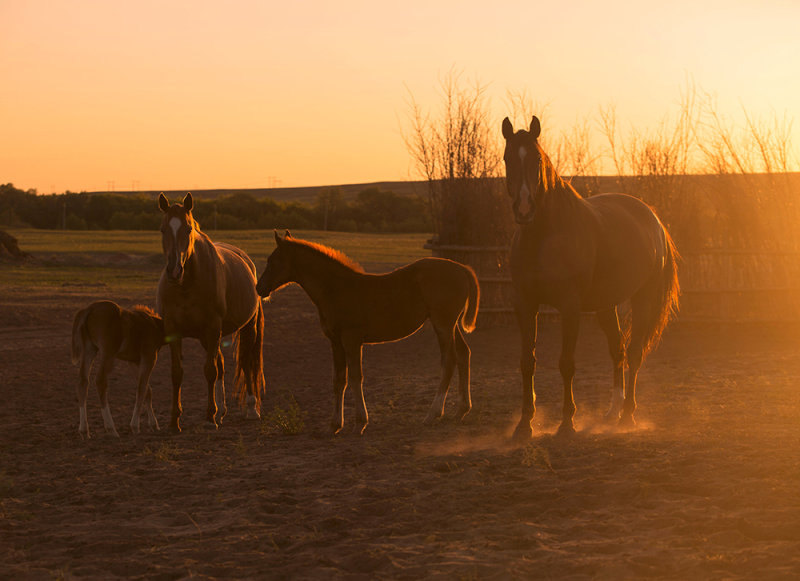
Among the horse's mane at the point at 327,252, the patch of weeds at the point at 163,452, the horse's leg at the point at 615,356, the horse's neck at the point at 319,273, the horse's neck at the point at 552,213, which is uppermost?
the horse's neck at the point at 552,213

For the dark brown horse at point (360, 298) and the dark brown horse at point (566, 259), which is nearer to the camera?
the dark brown horse at point (566, 259)

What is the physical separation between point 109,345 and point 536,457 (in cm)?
432

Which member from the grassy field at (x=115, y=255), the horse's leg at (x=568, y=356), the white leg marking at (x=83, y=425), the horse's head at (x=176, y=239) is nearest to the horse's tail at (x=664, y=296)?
the horse's leg at (x=568, y=356)

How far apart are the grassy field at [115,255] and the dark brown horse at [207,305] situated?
14.4 metres

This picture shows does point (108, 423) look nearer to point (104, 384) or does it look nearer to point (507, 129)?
point (104, 384)

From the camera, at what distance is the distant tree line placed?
6725 cm

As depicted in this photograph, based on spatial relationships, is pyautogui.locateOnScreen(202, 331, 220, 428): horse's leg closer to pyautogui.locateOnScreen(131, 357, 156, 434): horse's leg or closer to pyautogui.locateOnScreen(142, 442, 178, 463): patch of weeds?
pyautogui.locateOnScreen(131, 357, 156, 434): horse's leg

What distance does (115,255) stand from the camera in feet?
114

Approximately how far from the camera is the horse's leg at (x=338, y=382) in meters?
7.68

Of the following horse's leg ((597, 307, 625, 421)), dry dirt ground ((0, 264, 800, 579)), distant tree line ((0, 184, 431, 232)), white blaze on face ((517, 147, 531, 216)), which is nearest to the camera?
dry dirt ground ((0, 264, 800, 579))

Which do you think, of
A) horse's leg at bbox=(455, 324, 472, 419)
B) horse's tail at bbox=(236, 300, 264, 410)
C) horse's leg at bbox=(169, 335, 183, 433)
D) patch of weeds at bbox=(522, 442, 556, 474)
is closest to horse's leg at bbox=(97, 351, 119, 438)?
horse's leg at bbox=(169, 335, 183, 433)

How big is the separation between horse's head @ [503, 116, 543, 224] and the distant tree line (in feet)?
196

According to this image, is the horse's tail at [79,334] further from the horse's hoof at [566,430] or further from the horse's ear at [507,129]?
the horse's hoof at [566,430]

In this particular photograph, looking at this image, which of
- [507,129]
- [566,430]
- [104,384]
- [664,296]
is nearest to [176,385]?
[104,384]
